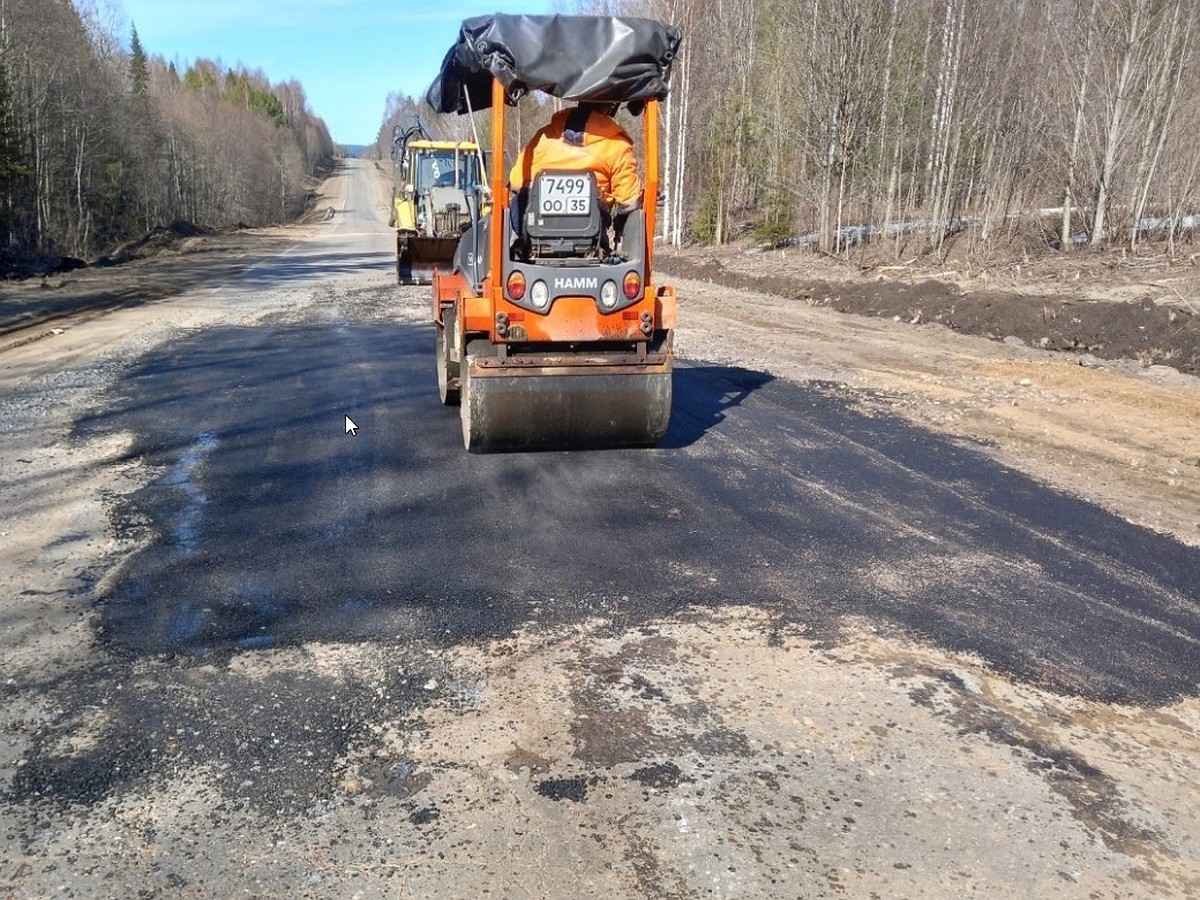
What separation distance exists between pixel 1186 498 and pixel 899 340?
6943 millimetres

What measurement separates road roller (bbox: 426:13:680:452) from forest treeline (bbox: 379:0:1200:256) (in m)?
2.44

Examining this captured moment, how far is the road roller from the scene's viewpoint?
6.37 meters

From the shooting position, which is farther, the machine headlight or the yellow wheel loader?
the yellow wheel loader

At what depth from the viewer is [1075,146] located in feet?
54.2

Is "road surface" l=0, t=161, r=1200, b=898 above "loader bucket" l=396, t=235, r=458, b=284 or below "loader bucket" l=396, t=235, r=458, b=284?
below

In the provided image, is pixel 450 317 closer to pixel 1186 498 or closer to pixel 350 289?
pixel 1186 498

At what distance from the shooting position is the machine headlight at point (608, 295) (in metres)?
6.62

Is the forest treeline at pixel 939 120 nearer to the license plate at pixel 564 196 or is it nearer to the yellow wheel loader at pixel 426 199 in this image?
the yellow wheel loader at pixel 426 199

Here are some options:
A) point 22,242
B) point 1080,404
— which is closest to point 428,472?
point 1080,404

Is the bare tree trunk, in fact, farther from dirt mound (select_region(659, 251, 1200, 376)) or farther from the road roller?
the road roller

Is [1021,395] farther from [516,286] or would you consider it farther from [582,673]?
[582,673]

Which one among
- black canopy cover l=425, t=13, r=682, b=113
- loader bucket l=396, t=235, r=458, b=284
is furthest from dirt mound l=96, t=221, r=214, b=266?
black canopy cover l=425, t=13, r=682, b=113

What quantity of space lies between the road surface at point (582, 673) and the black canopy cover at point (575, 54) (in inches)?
104

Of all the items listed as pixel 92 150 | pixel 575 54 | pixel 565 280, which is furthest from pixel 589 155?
pixel 92 150
